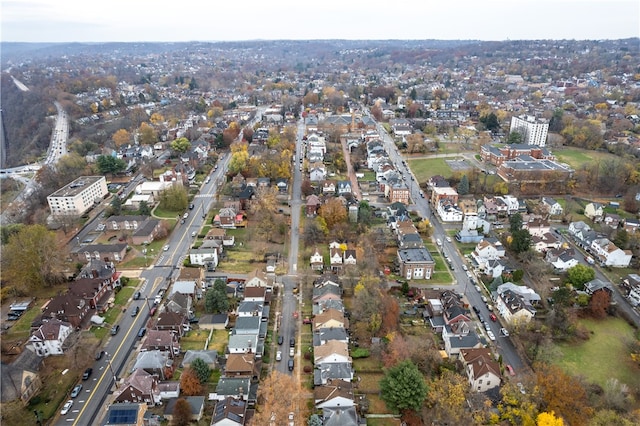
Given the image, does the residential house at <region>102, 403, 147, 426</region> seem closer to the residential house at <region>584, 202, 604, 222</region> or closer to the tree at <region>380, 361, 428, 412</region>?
the tree at <region>380, 361, 428, 412</region>

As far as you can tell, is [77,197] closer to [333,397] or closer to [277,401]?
[277,401]

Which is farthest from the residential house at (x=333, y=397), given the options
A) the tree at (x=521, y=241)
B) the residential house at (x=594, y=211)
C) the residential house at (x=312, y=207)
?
the residential house at (x=594, y=211)

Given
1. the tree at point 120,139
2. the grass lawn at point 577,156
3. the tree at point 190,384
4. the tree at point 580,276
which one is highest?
the tree at point 120,139

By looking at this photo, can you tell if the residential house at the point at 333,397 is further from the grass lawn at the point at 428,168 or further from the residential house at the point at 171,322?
the grass lawn at the point at 428,168

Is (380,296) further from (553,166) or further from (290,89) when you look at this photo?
(290,89)

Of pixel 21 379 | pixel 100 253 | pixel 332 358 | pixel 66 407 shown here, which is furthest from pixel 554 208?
pixel 21 379

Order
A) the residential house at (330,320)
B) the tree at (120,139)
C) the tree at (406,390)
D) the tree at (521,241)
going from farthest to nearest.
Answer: the tree at (120,139) → the tree at (521,241) → the residential house at (330,320) → the tree at (406,390)

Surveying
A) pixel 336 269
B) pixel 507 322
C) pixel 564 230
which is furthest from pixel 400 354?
Answer: pixel 564 230
